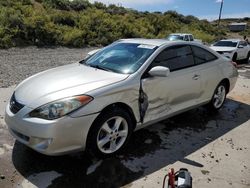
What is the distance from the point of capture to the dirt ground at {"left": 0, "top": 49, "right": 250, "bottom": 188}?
12.5 feet

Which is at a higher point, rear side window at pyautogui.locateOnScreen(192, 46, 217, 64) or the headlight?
rear side window at pyautogui.locateOnScreen(192, 46, 217, 64)

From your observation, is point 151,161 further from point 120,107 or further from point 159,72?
point 159,72

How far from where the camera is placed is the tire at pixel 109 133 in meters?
4.02

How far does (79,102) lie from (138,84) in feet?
3.25

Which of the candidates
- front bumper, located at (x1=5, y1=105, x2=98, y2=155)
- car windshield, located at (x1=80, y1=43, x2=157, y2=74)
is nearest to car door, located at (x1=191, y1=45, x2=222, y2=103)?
car windshield, located at (x1=80, y1=43, x2=157, y2=74)

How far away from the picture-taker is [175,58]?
5.34 metres

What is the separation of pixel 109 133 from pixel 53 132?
0.83 m

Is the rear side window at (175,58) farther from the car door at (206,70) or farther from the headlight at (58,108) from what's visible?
the headlight at (58,108)

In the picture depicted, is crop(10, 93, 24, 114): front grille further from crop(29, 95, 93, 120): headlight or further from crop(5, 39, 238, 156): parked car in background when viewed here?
crop(29, 95, 93, 120): headlight

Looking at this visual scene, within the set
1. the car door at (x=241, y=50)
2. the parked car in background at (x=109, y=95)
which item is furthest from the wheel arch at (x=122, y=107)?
the car door at (x=241, y=50)

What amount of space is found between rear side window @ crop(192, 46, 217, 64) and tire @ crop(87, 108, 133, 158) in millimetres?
2065

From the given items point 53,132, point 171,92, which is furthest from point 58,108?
point 171,92

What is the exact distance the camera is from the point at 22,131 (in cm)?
385

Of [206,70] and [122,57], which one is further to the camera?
[206,70]
